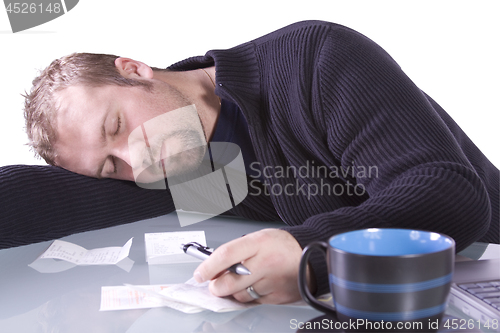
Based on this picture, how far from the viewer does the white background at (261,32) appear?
6.32 ft

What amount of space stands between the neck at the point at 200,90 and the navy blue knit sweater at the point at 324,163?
49 millimetres

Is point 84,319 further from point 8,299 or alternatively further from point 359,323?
point 359,323

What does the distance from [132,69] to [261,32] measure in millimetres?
872

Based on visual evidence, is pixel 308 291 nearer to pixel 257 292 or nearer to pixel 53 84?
pixel 257 292

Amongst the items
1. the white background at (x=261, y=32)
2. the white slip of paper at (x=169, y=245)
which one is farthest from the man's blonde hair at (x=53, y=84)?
the white background at (x=261, y=32)

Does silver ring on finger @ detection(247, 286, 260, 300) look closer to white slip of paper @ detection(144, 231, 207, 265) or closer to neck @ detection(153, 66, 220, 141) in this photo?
white slip of paper @ detection(144, 231, 207, 265)

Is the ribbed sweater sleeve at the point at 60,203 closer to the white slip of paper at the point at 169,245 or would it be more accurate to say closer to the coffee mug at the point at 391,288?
the white slip of paper at the point at 169,245

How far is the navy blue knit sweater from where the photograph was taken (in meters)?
0.71

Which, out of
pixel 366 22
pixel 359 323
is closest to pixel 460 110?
pixel 366 22

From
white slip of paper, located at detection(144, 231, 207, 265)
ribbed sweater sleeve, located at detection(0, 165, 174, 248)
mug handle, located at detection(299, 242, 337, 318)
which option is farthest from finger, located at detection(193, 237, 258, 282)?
ribbed sweater sleeve, located at detection(0, 165, 174, 248)

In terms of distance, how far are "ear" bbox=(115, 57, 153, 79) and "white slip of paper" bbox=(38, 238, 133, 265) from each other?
0.48 metres

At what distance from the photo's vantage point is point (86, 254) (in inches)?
38.4

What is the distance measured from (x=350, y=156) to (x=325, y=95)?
145 mm

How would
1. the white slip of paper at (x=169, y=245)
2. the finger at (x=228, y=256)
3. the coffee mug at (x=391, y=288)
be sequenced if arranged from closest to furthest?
the coffee mug at (x=391, y=288) < the finger at (x=228, y=256) < the white slip of paper at (x=169, y=245)
